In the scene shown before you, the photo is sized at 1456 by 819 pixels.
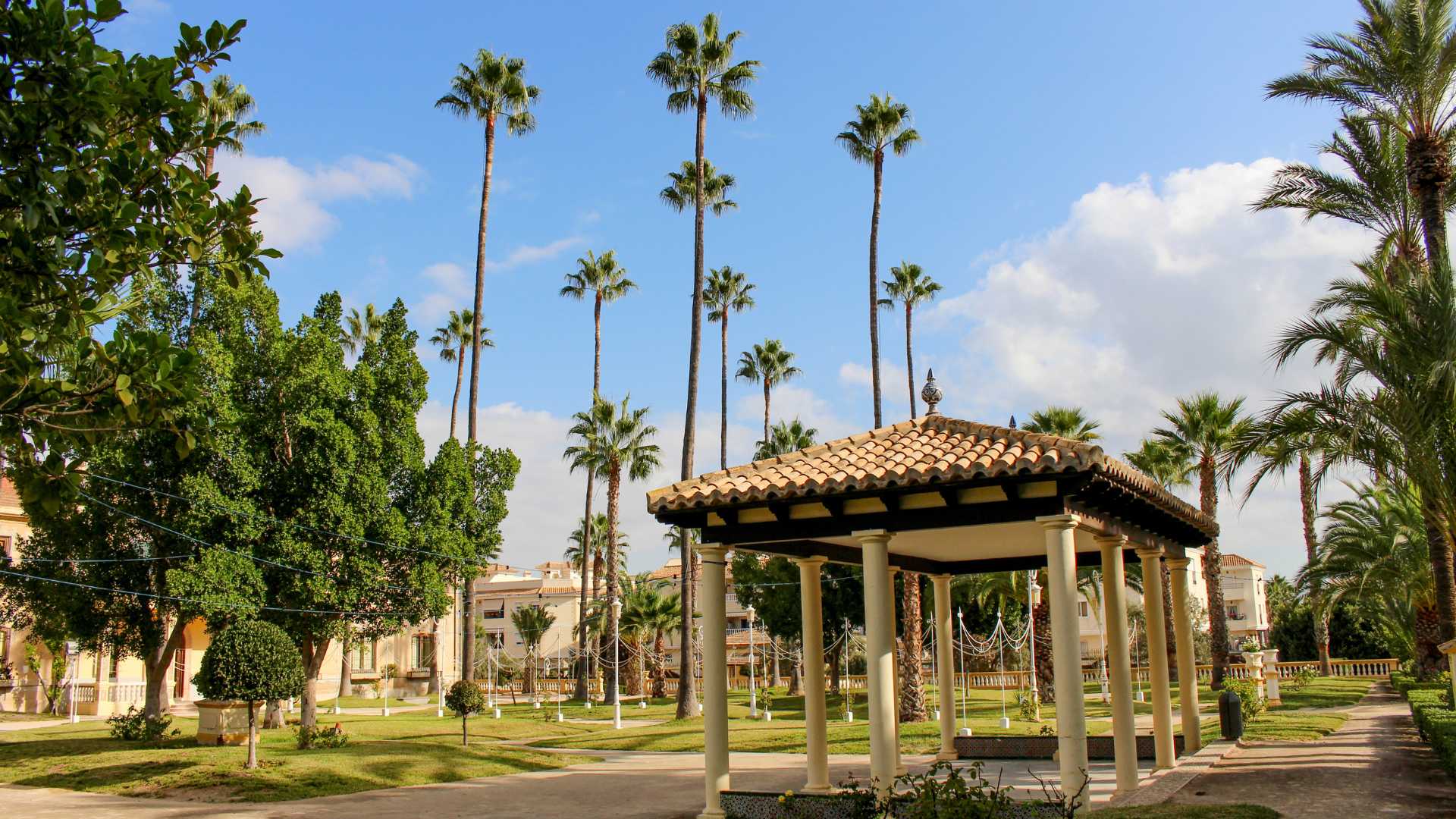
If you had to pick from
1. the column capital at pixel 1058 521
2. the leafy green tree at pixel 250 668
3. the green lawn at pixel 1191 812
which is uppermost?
A: the column capital at pixel 1058 521

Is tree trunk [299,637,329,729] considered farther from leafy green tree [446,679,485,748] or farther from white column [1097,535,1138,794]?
white column [1097,535,1138,794]

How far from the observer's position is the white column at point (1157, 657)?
51.7ft

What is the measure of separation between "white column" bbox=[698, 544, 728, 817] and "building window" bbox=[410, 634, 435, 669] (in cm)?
4905

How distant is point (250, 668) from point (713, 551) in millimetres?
12086

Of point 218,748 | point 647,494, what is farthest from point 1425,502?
point 218,748

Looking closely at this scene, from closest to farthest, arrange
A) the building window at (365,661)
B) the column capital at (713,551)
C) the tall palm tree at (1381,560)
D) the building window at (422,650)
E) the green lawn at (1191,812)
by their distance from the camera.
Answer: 1. the green lawn at (1191,812)
2. the column capital at (713,551)
3. the tall palm tree at (1381,560)
4. the building window at (365,661)
5. the building window at (422,650)

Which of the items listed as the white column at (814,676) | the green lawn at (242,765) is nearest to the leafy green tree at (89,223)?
the white column at (814,676)

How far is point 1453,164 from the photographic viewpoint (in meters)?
19.2

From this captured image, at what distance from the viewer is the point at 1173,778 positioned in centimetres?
1500

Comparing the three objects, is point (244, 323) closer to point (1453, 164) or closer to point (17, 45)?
point (17, 45)

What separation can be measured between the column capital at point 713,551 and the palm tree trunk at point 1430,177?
44.9 feet

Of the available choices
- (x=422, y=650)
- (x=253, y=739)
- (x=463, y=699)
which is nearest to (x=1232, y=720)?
(x=463, y=699)

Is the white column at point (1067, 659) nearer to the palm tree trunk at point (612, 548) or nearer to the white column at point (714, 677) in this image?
the white column at point (714, 677)

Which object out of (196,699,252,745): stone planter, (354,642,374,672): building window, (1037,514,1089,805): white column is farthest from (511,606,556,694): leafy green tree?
(1037,514,1089,805): white column
